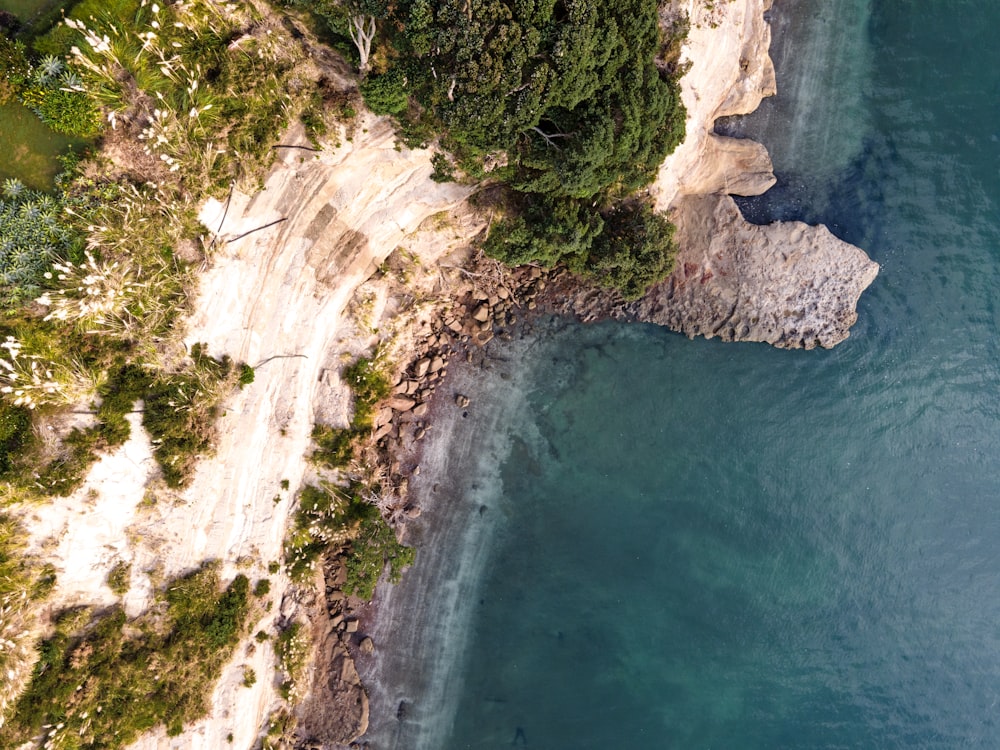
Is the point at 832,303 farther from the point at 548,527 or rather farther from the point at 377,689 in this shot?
the point at 377,689

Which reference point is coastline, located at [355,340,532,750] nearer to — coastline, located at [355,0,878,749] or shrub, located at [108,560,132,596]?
coastline, located at [355,0,878,749]

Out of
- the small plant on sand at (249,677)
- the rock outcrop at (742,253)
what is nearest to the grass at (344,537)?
the small plant on sand at (249,677)

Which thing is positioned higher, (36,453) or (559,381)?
(559,381)

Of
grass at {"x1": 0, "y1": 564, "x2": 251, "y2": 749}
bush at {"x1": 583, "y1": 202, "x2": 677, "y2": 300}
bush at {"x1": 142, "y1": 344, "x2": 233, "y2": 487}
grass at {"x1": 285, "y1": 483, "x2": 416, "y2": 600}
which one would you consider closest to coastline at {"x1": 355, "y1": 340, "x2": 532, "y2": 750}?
grass at {"x1": 285, "y1": 483, "x2": 416, "y2": 600}

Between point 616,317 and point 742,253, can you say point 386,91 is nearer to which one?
point 616,317

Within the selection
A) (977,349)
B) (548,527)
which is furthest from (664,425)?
(977,349)
